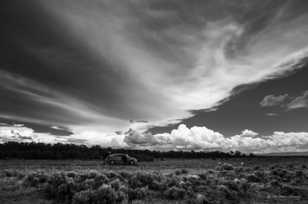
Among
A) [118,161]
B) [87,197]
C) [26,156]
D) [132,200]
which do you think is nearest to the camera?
[87,197]

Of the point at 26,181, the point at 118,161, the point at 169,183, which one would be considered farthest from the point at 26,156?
the point at 169,183

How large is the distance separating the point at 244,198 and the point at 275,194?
2.73 meters

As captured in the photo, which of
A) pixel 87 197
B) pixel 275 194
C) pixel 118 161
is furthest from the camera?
pixel 118 161

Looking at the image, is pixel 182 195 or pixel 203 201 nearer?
pixel 203 201

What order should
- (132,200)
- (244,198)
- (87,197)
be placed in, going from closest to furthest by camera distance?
(87,197), (132,200), (244,198)

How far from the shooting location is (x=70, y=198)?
10117 mm

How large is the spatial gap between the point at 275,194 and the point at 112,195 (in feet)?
32.5

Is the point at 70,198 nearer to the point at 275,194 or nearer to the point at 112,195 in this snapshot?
the point at 112,195

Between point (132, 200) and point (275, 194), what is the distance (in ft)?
29.1

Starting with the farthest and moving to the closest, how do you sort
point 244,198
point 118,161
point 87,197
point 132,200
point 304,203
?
1. point 118,161
2. point 244,198
3. point 304,203
4. point 132,200
5. point 87,197

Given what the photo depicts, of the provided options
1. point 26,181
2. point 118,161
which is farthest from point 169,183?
point 118,161

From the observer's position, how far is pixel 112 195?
994 cm

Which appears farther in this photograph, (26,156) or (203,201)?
(26,156)

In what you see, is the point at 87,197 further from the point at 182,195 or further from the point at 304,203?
the point at 304,203
